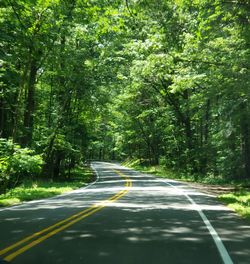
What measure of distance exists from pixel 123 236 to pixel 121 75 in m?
25.1

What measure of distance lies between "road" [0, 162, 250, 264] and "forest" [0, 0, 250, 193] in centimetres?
512

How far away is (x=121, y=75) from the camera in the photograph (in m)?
32.5

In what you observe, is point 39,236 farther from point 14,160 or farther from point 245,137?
point 245,137

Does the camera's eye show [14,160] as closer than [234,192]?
Yes

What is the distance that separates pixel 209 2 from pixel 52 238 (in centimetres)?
927

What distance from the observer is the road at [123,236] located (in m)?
6.49

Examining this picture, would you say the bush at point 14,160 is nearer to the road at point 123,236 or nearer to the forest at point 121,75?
the forest at point 121,75

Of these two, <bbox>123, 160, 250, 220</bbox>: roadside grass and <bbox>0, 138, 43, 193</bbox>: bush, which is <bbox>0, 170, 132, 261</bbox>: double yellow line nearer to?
<bbox>123, 160, 250, 220</bbox>: roadside grass

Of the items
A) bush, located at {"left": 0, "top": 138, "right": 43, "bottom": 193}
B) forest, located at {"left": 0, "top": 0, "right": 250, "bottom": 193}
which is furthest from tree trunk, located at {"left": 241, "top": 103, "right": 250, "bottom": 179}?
bush, located at {"left": 0, "top": 138, "right": 43, "bottom": 193}

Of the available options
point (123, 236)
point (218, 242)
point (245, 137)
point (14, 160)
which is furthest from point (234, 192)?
point (123, 236)

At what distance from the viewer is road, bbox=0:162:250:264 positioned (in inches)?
255

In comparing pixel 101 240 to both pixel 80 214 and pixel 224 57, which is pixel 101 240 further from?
pixel 224 57

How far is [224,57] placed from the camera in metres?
19.4

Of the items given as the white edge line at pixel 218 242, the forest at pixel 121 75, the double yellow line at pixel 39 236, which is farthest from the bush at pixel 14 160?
the white edge line at pixel 218 242
